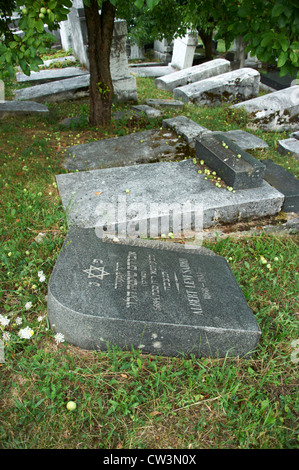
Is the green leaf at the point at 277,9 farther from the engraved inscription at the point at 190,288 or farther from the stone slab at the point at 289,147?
the stone slab at the point at 289,147

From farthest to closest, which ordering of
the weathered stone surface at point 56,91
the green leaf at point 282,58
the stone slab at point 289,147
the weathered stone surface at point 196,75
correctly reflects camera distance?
the weathered stone surface at point 196,75 < the weathered stone surface at point 56,91 < the stone slab at point 289,147 < the green leaf at point 282,58

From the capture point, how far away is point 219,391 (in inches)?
76.9

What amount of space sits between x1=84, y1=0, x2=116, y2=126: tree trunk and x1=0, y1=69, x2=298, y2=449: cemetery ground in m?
2.80

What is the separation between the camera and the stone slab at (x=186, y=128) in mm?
4492

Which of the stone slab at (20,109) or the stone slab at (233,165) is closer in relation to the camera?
the stone slab at (233,165)

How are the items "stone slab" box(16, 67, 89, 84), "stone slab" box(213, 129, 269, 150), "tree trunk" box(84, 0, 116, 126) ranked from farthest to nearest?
"stone slab" box(16, 67, 89, 84) < "stone slab" box(213, 129, 269, 150) < "tree trunk" box(84, 0, 116, 126)

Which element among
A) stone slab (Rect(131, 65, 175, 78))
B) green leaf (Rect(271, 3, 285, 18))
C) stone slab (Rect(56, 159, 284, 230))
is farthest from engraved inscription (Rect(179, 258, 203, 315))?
stone slab (Rect(131, 65, 175, 78))

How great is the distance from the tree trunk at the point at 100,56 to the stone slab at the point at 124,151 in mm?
848

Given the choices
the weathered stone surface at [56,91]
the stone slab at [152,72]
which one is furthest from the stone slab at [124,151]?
the stone slab at [152,72]

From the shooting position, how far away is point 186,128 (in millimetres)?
4723

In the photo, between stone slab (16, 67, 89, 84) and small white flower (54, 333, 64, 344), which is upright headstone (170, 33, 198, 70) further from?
small white flower (54, 333, 64, 344)

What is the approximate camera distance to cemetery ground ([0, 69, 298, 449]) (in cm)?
174

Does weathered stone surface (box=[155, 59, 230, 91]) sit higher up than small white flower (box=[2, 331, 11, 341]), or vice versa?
weathered stone surface (box=[155, 59, 230, 91])
